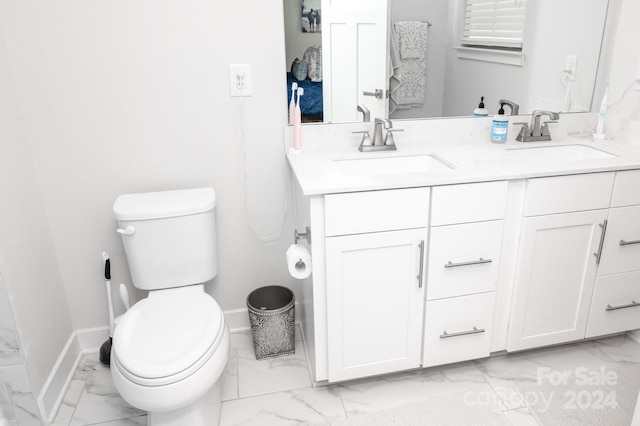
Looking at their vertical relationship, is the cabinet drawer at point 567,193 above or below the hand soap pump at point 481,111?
below

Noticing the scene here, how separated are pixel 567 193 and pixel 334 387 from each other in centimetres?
115

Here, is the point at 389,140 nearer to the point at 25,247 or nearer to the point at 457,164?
the point at 457,164

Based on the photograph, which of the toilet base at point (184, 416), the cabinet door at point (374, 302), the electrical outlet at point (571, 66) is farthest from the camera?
the electrical outlet at point (571, 66)

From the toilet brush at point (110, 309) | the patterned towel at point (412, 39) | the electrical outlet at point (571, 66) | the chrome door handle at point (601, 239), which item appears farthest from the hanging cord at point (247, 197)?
the electrical outlet at point (571, 66)

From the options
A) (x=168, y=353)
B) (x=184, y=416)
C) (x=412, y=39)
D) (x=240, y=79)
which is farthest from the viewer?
(x=412, y=39)

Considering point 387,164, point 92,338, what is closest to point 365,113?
point 387,164

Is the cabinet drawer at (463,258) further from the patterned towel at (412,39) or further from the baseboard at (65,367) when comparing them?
the baseboard at (65,367)

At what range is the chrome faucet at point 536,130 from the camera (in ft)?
6.70

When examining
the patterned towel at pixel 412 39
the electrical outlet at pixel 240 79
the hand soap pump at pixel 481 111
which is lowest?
the hand soap pump at pixel 481 111

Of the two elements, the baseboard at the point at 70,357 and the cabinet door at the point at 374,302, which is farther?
the baseboard at the point at 70,357

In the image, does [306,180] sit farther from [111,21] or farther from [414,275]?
[111,21]

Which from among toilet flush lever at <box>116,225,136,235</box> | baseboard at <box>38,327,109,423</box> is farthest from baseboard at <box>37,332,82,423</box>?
toilet flush lever at <box>116,225,136,235</box>

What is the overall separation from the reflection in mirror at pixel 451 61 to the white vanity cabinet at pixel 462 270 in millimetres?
583

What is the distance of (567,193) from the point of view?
1.67m
